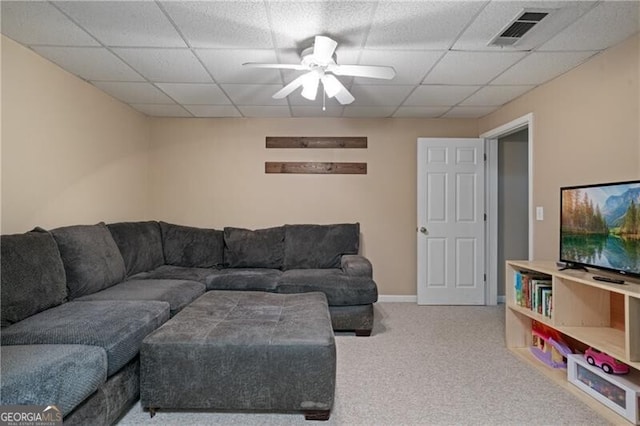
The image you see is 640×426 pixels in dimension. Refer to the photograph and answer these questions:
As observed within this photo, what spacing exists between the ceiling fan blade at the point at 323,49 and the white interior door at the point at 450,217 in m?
2.22

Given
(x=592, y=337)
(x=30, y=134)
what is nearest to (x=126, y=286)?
(x=30, y=134)

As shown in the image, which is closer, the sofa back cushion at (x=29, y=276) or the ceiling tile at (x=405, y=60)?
the sofa back cushion at (x=29, y=276)

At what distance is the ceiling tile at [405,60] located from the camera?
2551mm

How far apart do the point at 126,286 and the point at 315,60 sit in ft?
7.52

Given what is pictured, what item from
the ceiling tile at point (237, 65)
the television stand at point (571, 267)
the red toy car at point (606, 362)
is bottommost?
the red toy car at point (606, 362)

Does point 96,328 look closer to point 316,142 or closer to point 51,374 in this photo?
point 51,374

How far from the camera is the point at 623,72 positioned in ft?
7.54

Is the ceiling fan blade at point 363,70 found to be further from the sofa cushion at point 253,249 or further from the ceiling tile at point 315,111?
the sofa cushion at point 253,249

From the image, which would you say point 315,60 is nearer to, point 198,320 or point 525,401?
point 198,320

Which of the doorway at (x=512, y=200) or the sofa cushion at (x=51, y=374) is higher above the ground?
the doorway at (x=512, y=200)

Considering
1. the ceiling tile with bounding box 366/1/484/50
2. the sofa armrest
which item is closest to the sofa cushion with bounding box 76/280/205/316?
the sofa armrest

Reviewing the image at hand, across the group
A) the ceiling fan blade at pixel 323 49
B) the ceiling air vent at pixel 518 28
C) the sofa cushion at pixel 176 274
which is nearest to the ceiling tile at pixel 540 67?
the ceiling air vent at pixel 518 28

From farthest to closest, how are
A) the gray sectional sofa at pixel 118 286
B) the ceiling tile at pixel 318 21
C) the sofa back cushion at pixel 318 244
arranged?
the sofa back cushion at pixel 318 244, the ceiling tile at pixel 318 21, the gray sectional sofa at pixel 118 286

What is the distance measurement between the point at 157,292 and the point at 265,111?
7.84ft
